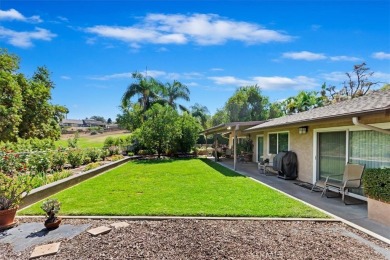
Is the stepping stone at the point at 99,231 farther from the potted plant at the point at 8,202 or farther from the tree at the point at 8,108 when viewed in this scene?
the tree at the point at 8,108

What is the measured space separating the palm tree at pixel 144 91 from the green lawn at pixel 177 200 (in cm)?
1848

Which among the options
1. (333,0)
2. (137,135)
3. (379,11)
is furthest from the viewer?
(137,135)

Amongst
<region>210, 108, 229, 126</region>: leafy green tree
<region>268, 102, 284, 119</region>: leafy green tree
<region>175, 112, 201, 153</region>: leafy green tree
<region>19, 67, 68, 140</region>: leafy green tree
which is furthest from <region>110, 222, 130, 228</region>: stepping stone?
<region>210, 108, 229, 126</region>: leafy green tree

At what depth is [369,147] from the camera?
23.5ft

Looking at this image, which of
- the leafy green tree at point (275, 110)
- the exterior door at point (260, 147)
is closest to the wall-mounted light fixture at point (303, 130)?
the exterior door at point (260, 147)

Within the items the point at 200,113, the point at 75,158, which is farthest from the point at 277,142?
the point at 200,113

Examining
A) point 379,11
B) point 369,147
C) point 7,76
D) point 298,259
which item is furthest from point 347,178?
point 7,76

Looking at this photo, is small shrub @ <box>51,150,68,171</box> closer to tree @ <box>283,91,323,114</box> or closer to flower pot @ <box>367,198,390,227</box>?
flower pot @ <box>367,198,390,227</box>

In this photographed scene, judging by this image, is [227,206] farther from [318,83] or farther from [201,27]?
[318,83]

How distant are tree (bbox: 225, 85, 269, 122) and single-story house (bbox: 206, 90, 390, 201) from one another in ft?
88.5

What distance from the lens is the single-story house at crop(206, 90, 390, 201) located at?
21.0ft

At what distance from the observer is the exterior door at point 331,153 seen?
8.32m

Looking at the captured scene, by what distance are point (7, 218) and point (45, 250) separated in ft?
6.07

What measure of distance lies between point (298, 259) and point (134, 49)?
1649 centimetres
